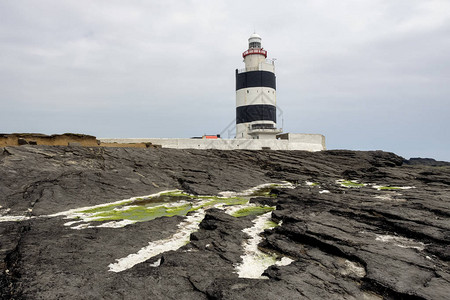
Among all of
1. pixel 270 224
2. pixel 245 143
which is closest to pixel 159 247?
pixel 270 224

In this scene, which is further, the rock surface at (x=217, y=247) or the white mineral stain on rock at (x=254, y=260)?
the white mineral stain on rock at (x=254, y=260)

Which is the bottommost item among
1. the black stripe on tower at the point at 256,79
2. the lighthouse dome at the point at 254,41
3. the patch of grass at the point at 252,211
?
the patch of grass at the point at 252,211

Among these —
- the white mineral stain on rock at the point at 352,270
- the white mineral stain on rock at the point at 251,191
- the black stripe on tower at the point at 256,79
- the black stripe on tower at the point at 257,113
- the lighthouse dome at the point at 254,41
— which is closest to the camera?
the white mineral stain on rock at the point at 352,270

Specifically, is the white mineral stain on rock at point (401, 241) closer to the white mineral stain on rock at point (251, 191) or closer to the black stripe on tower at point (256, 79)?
the white mineral stain on rock at point (251, 191)

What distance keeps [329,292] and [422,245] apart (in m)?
4.74

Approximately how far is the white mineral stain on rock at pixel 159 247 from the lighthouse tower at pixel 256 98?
33.0 meters

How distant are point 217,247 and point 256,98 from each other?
37.7 meters

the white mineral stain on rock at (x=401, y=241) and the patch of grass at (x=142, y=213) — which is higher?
the patch of grass at (x=142, y=213)

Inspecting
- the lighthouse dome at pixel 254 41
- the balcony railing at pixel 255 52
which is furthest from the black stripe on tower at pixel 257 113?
the lighthouse dome at pixel 254 41

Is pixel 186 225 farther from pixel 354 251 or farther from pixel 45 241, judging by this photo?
pixel 354 251

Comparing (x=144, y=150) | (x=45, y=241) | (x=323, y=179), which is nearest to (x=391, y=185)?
(x=323, y=179)

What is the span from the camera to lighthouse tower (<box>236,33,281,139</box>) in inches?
1752

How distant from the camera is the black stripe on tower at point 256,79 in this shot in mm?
45000

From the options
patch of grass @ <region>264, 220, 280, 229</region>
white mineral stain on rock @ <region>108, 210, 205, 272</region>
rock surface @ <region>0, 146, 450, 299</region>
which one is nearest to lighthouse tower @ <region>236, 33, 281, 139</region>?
rock surface @ <region>0, 146, 450, 299</region>
